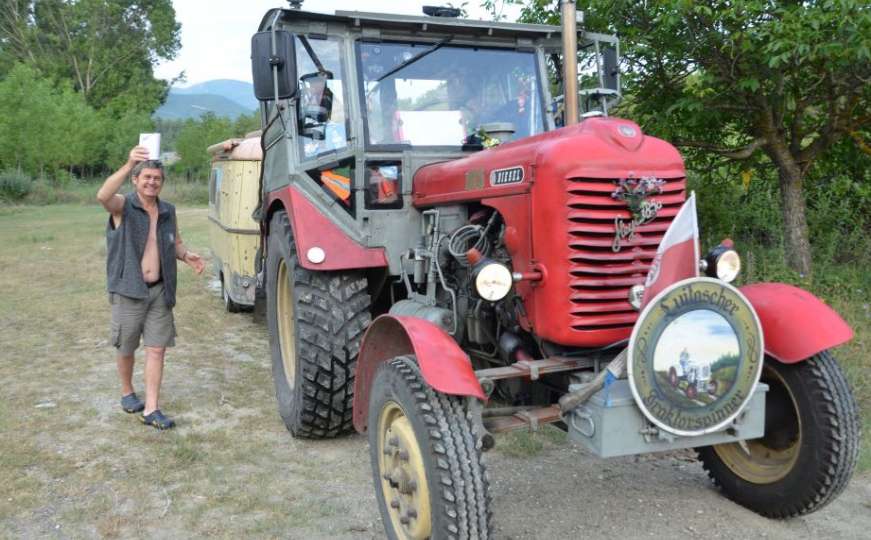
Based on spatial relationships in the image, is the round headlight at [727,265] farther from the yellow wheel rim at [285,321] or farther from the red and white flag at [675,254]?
the yellow wheel rim at [285,321]

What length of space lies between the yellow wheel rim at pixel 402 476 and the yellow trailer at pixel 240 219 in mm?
4471

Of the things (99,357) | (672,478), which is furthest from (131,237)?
(672,478)

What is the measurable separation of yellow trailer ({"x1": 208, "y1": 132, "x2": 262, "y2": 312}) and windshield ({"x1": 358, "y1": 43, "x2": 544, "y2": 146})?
3.39 m

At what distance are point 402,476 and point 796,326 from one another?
1.71m

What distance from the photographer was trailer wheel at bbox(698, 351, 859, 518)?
121 inches

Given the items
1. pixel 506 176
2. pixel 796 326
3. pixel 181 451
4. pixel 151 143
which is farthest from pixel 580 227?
pixel 181 451

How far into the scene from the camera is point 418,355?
2848 mm

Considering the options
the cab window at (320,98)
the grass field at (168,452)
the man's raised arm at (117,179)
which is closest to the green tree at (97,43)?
the grass field at (168,452)

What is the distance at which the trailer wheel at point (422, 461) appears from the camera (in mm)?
2652

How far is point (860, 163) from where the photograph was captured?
6.78m

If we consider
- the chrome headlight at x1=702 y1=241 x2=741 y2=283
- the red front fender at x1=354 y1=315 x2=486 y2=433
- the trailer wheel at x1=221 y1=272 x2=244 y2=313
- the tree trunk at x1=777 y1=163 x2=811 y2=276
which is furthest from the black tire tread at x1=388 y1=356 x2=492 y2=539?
the trailer wheel at x1=221 y1=272 x2=244 y2=313

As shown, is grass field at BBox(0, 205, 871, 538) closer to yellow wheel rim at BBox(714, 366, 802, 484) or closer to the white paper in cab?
yellow wheel rim at BBox(714, 366, 802, 484)

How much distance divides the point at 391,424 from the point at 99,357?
4.16 m

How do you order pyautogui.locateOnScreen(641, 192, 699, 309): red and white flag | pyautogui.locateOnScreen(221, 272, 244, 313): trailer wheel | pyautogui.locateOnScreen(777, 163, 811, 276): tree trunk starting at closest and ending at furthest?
pyautogui.locateOnScreen(641, 192, 699, 309): red and white flag < pyautogui.locateOnScreen(777, 163, 811, 276): tree trunk < pyautogui.locateOnScreen(221, 272, 244, 313): trailer wheel
